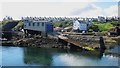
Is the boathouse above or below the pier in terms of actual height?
above

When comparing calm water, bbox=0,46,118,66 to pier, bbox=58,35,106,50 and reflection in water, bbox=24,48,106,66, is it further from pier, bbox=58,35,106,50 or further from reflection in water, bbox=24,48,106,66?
pier, bbox=58,35,106,50

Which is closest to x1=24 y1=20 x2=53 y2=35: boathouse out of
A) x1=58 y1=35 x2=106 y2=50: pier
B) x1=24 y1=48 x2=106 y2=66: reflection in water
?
x1=58 y1=35 x2=106 y2=50: pier

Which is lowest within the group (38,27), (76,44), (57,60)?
(76,44)

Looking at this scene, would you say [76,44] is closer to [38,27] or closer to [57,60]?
[38,27]

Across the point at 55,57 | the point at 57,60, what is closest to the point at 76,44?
the point at 55,57

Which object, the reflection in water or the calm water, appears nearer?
the calm water

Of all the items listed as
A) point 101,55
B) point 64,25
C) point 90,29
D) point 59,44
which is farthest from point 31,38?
point 64,25

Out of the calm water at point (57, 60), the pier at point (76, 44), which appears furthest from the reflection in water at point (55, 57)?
the pier at point (76, 44)

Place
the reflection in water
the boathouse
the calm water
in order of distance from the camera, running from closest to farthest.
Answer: the calm water → the reflection in water → the boathouse

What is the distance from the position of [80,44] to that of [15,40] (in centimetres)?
518

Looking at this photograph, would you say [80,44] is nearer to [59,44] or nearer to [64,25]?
[59,44]

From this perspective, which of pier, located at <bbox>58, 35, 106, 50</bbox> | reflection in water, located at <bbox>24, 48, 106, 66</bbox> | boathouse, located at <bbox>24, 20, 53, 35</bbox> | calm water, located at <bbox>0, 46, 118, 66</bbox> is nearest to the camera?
calm water, located at <bbox>0, 46, 118, 66</bbox>

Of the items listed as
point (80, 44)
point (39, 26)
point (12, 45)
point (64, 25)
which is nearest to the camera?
point (80, 44)

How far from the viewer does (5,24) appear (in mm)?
27188
